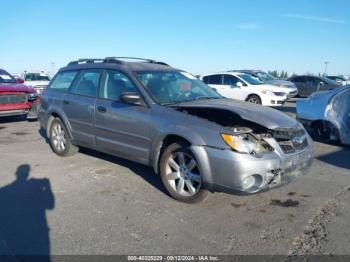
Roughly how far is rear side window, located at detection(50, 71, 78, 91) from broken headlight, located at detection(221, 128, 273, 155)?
3536mm

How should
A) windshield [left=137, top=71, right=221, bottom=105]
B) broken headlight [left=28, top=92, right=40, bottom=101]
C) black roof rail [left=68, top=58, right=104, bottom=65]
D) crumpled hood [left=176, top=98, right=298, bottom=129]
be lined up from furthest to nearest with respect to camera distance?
1. broken headlight [left=28, top=92, right=40, bottom=101]
2. black roof rail [left=68, top=58, right=104, bottom=65]
3. windshield [left=137, top=71, right=221, bottom=105]
4. crumpled hood [left=176, top=98, right=298, bottom=129]

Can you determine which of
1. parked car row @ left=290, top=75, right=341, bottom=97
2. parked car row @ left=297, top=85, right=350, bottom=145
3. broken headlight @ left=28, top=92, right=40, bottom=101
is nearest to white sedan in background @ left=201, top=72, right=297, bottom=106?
parked car row @ left=297, top=85, right=350, bottom=145

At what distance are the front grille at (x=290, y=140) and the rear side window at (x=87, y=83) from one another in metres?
2.95

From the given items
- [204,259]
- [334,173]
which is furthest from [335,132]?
[204,259]

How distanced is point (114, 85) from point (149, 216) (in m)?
2.26

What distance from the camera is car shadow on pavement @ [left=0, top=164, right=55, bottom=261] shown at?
10.7 feet

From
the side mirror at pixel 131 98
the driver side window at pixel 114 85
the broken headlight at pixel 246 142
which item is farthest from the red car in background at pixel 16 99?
the broken headlight at pixel 246 142

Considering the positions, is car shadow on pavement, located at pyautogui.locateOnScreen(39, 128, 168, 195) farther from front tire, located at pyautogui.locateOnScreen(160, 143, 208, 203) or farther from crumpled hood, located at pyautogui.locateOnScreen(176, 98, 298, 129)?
crumpled hood, located at pyautogui.locateOnScreen(176, 98, 298, 129)

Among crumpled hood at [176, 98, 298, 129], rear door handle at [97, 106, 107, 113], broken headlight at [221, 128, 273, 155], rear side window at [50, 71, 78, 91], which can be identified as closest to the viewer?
broken headlight at [221, 128, 273, 155]

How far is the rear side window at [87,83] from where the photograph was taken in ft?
18.8

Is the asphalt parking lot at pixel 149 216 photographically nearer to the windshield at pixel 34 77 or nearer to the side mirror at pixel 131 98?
the side mirror at pixel 131 98

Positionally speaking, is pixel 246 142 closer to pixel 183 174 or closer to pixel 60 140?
pixel 183 174

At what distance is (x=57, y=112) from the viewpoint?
649 cm

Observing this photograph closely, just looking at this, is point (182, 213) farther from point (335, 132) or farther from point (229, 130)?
point (335, 132)
